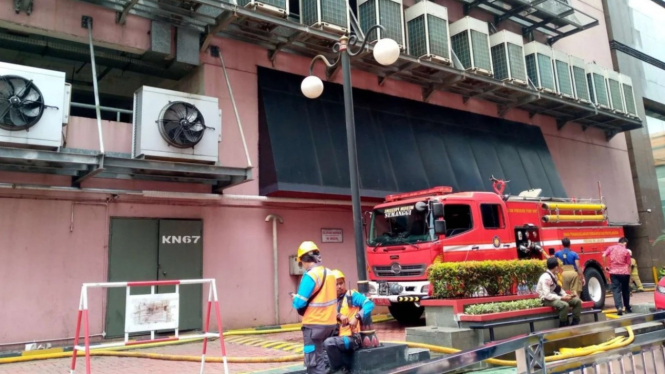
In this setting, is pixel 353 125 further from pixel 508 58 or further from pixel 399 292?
pixel 508 58

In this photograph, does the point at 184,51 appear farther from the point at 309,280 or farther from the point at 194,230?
the point at 309,280

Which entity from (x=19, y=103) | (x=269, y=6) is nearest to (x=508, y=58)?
(x=269, y=6)

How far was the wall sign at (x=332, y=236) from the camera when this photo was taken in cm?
1403

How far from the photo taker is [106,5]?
37.7ft

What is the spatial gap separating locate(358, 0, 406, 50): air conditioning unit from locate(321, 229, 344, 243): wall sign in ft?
18.7

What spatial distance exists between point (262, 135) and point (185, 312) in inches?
189

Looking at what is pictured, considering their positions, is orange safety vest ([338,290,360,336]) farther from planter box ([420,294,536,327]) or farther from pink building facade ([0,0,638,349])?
pink building facade ([0,0,638,349])

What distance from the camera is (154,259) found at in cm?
1135

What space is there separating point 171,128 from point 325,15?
5.36 meters

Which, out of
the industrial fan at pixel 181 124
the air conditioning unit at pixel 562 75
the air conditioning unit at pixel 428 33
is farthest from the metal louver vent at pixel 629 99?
the industrial fan at pixel 181 124

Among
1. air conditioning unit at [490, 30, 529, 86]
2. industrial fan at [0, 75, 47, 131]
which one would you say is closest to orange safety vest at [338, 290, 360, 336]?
industrial fan at [0, 75, 47, 131]

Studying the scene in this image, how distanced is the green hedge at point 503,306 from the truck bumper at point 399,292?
5.26ft

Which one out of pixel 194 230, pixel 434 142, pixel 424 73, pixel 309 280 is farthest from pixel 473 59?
pixel 309 280

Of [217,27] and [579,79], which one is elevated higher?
[579,79]
